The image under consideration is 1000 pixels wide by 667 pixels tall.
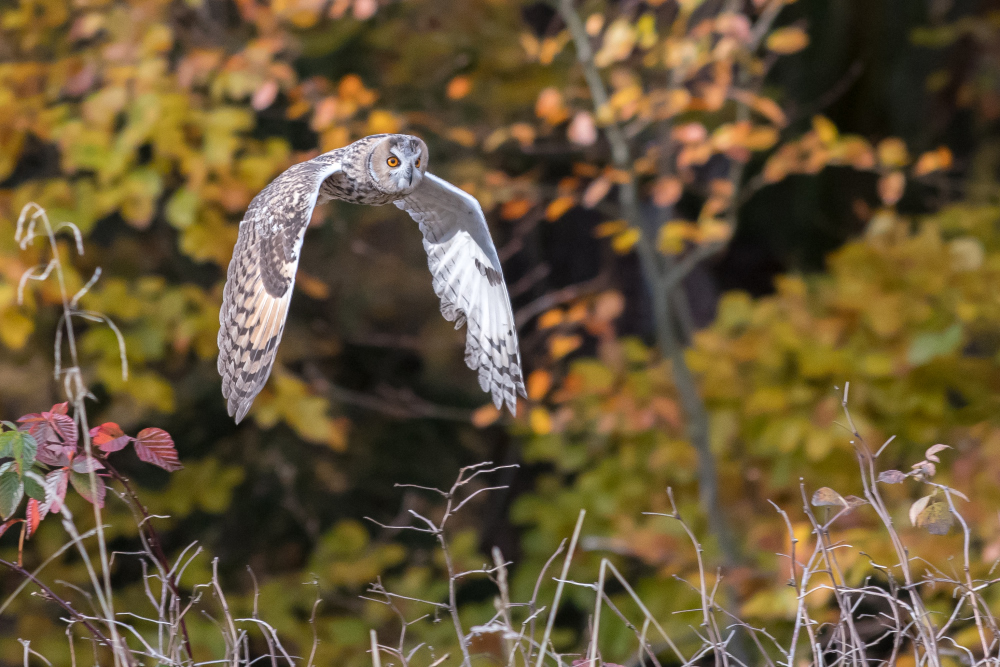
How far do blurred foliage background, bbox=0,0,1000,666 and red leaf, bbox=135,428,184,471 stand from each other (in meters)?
1.98

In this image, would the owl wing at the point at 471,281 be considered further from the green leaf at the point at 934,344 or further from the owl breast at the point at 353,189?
the green leaf at the point at 934,344

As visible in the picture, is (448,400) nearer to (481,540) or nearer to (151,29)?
(481,540)

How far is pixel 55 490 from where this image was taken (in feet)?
4.15

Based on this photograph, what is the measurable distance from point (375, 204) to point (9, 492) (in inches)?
23.2

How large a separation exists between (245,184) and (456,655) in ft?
6.98

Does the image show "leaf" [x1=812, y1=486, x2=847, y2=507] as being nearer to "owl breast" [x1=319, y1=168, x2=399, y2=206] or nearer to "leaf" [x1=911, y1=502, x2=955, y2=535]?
"leaf" [x1=911, y1=502, x2=955, y2=535]

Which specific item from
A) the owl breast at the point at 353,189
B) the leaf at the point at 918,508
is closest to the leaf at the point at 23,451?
the owl breast at the point at 353,189

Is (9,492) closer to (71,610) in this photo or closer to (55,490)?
(55,490)

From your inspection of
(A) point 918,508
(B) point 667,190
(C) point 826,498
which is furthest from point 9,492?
(B) point 667,190

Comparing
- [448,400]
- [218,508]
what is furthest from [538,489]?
[218,508]

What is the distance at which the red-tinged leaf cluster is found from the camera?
3.92ft

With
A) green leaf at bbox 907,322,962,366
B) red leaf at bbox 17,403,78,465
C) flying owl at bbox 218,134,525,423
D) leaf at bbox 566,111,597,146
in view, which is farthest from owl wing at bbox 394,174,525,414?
green leaf at bbox 907,322,962,366

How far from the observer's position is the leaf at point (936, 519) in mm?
1220

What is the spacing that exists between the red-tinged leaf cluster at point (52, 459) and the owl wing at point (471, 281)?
18.6 inches
